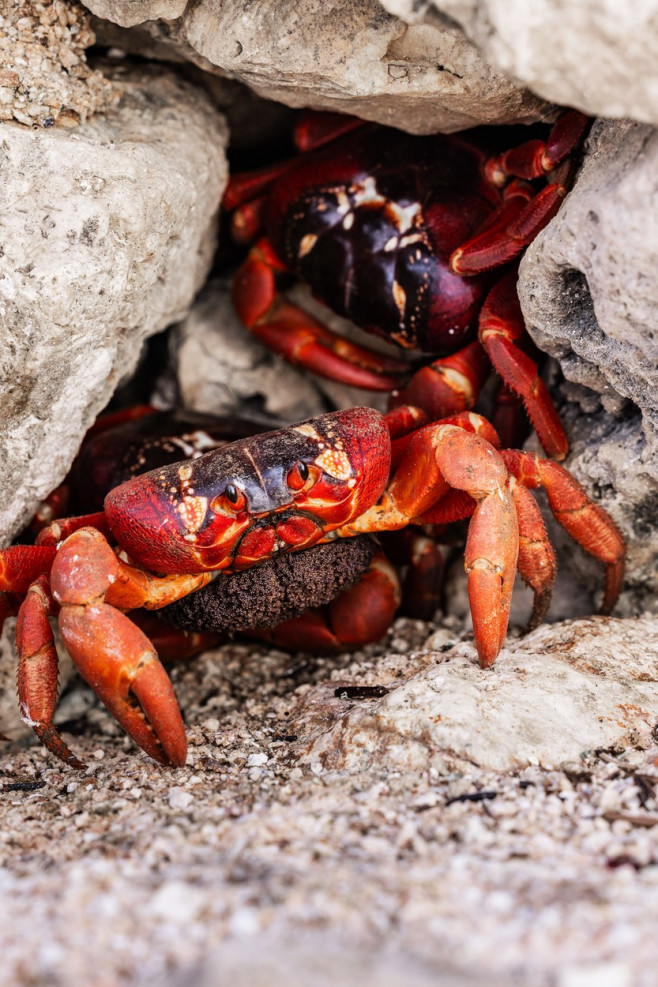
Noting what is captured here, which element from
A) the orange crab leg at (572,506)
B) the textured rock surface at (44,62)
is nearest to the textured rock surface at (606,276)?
the orange crab leg at (572,506)

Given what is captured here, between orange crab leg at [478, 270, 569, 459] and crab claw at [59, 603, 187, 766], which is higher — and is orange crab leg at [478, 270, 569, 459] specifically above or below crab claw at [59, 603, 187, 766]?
above

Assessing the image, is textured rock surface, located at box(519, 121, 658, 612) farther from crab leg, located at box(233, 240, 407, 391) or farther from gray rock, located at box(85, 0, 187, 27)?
gray rock, located at box(85, 0, 187, 27)

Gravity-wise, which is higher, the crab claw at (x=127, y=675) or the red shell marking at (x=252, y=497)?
the red shell marking at (x=252, y=497)

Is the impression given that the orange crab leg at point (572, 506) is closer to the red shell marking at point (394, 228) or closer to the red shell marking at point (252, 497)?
the red shell marking at point (252, 497)

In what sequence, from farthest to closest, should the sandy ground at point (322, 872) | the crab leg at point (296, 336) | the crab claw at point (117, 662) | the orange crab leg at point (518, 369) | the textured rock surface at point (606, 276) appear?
the crab leg at point (296, 336), the orange crab leg at point (518, 369), the crab claw at point (117, 662), the textured rock surface at point (606, 276), the sandy ground at point (322, 872)

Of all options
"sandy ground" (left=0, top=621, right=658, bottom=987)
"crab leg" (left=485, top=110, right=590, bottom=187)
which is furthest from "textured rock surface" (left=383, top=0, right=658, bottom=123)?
"sandy ground" (left=0, top=621, right=658, bottom=987)

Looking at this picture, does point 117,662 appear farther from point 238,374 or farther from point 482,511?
point 238,374

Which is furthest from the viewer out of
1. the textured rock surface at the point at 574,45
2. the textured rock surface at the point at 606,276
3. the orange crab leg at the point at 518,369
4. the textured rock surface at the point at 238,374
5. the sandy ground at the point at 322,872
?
the textured rock surface at the point at 238,374
